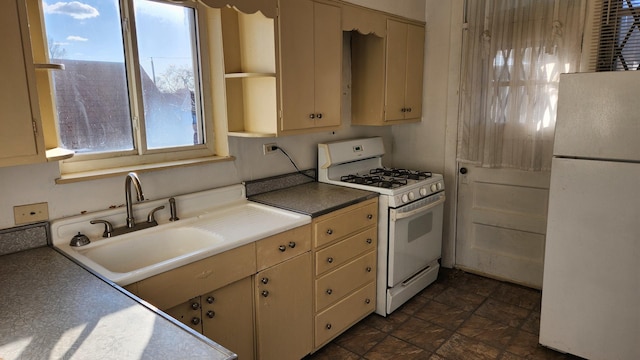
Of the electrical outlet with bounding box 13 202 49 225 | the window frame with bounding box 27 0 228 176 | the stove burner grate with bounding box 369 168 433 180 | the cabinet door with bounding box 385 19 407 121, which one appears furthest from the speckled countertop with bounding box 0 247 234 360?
the cabinet door with bounding box 385 19 407 121

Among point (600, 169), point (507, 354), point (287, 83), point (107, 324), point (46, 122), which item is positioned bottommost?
point (507, 354)

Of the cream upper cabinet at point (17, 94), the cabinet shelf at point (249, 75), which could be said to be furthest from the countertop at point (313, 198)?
the cream upper cabinet at point (17, 94)

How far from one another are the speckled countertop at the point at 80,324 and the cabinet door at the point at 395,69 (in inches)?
95.9

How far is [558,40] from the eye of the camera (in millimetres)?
2902

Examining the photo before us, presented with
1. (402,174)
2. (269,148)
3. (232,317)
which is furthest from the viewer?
(402,174)

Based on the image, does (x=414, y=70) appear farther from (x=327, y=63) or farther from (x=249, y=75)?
(x=249, y=75)

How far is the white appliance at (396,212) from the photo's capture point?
9.41 feet

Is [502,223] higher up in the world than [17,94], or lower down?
lower down

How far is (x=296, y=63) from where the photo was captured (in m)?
2.53

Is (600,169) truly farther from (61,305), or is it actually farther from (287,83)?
(61,305)

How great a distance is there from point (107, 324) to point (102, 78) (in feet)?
4.48

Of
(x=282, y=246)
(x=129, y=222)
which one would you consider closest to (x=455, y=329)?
(x=282, y=246)

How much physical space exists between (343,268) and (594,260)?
139cm

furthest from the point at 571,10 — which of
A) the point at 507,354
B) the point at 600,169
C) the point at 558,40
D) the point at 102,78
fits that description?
the point at 102,78
